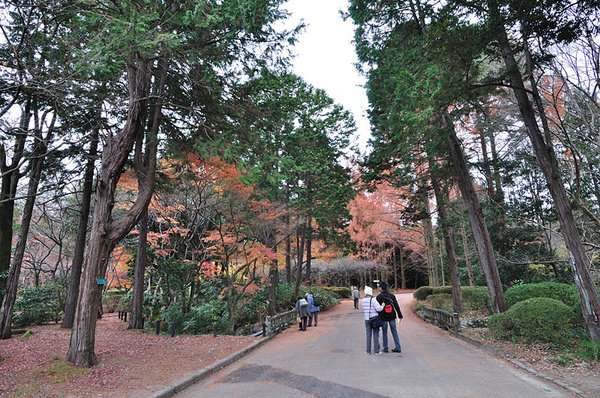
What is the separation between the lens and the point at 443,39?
7.64 metres

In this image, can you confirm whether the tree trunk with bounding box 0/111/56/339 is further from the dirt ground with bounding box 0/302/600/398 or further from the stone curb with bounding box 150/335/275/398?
the stone curb with bounding box 150/335/275/398

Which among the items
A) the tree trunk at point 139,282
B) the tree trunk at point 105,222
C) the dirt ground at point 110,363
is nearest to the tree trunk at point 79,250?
the dirt ground at point 110,363

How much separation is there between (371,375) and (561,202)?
18.7 feet

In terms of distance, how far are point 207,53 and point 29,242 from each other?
2006cm

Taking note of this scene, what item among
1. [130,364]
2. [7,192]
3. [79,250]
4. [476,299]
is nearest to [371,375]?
[130,364]

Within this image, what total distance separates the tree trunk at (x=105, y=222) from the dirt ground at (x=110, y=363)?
47cm

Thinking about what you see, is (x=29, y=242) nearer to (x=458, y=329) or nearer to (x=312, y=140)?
(x=312, y=140)

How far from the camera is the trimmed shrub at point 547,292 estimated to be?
10.7 m

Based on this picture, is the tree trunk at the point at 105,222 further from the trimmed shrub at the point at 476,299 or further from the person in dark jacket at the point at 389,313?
the trimmed shrub at the point at 476,299

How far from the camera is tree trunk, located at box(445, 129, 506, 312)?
11.6m

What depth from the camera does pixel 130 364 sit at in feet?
24.3

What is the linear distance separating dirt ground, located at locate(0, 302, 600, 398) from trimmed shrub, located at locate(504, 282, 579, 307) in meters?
2.08

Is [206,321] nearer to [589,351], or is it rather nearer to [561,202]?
[589,351]

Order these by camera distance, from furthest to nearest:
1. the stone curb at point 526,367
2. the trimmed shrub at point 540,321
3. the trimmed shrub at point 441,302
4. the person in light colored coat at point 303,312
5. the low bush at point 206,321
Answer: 1. the trimmed shrub at point 441,302
2. the person in light colored coat at point 303,312
3. the low bush at point 206,321
4. the trimmed shrub at point 540,321
5. the stone curb at point 526,367
